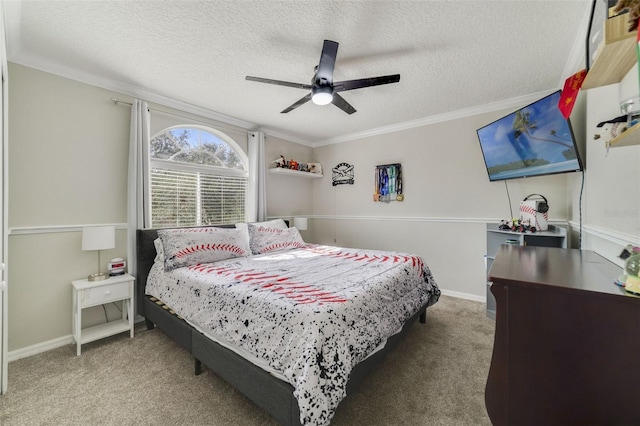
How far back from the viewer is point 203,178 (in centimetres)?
360

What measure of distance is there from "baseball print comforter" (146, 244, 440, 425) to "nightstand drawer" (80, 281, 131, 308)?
0.72 ft

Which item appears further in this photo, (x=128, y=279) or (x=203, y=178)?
(x=203, y=178)

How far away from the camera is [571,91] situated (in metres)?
1.35

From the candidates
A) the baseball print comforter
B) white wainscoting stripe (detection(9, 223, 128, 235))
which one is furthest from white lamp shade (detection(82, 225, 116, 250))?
the baseball print comforter

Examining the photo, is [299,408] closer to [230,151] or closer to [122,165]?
[122,165]

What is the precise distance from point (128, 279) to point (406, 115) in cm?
393

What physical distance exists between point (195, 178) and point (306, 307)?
111 inches

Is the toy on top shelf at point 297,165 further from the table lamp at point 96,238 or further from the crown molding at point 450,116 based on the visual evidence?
the table lamp at point 96,238

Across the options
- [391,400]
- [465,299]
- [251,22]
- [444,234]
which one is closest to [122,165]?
[251,22]

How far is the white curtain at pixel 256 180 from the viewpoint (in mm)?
3973

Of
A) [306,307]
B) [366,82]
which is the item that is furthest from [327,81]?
[306,307]

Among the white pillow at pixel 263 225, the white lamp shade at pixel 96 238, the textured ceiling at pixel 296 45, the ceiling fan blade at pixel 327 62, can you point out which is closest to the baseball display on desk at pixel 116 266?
the white lamp shade at pixel 96 238

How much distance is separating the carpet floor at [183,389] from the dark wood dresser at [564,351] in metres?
0.86

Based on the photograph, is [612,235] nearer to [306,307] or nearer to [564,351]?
[564,351]
